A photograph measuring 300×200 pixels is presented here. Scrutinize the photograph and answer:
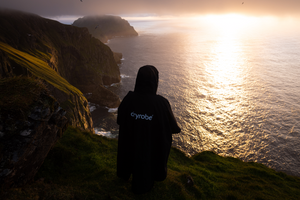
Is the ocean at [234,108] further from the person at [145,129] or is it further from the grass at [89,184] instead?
the person at [145,129]

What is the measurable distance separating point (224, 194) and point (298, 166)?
154 ft

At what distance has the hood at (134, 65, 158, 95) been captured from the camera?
549cm

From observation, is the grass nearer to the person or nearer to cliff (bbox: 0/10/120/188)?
cliff (bbox: 0/10/120/188)

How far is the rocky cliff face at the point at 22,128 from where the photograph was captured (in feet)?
17.2

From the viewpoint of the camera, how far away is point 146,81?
5516 mm

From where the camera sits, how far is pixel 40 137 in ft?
21.3

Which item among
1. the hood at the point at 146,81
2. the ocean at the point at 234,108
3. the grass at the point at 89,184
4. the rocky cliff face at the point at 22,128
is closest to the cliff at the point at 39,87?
the rocky cliff face at the point at 22,128

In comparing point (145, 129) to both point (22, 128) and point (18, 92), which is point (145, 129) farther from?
point (18, 92)

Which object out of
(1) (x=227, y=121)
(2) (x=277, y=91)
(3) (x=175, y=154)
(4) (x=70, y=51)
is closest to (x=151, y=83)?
(3) (x=175, y=154)

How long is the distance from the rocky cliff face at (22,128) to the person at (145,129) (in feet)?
11.0

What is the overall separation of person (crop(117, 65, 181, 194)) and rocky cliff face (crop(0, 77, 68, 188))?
3.35 m

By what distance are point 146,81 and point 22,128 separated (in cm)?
482

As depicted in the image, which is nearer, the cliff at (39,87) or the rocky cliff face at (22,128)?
the rocky cliff face at (22,128)

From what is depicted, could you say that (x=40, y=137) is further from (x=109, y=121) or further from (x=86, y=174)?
(x=109, y=121)
